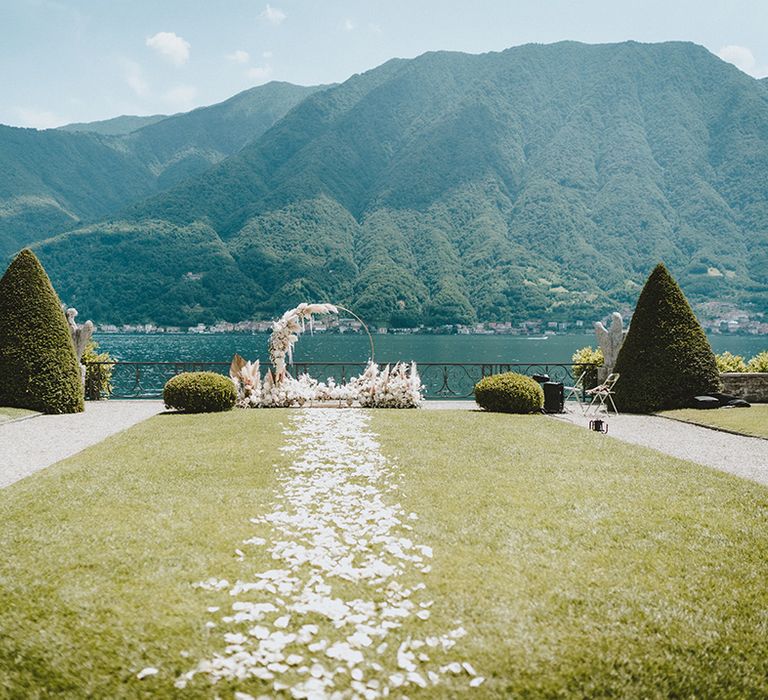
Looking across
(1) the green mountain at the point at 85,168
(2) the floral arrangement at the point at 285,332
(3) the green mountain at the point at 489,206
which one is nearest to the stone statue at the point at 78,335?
(2) the floral arrangement at the point at 285,332

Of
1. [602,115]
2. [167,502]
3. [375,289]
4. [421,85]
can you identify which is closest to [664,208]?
[602,115]

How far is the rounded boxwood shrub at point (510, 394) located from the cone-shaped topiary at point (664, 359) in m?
2.69

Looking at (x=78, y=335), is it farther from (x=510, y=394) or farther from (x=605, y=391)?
(x=605, y=391)

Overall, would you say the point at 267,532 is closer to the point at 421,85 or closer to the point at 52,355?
the point at 52,355

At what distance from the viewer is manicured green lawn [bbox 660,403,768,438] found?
43.8 feet

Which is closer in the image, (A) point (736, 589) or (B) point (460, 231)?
(A) point (736, 589)

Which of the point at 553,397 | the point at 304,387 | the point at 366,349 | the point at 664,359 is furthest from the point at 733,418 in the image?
the point at 366,349

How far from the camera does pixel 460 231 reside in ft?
333

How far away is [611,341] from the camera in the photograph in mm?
18531

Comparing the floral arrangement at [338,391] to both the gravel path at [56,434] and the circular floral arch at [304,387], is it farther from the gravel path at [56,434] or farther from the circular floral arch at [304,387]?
the gravel path at [56,434]

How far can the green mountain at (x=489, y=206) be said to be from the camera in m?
87.9

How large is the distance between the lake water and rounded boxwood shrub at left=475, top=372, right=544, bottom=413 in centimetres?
3798

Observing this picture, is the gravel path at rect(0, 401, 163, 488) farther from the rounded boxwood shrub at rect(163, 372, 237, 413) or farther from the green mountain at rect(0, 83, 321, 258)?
the green mountain at rect(0, 83, 321, 258)

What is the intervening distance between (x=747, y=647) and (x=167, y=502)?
6.14 m
